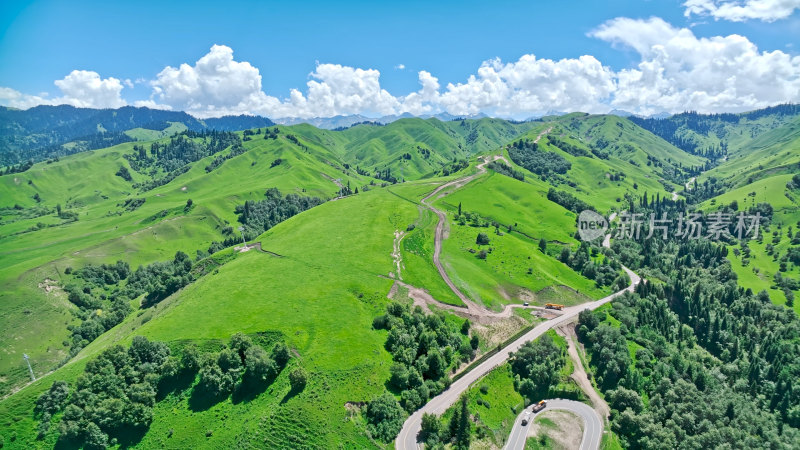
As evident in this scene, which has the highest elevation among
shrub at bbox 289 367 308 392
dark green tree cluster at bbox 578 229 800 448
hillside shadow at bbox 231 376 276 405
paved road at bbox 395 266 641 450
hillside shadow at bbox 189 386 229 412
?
shrub at bbox 289 367 308 392

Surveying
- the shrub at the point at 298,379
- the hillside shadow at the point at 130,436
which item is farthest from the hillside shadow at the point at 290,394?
the hillside shadow at the point at 130,436

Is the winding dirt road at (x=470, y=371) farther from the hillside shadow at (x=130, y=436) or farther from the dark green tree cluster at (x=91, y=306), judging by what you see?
the dark green tree cluster at (x=91, y=306)

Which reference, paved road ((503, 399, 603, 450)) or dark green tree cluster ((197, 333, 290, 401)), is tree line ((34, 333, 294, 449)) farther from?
paved road ((503, 399, 603, 450))

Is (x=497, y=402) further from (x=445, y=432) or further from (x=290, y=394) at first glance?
(x=290, y=394)

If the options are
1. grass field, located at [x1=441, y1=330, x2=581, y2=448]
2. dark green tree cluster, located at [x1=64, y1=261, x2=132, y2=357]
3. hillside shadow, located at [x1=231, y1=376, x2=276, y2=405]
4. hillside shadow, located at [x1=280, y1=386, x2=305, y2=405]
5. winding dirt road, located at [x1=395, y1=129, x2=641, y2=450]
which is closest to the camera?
winding dirt road, located at [x1=395, y1=129, x2=641, y2=450]

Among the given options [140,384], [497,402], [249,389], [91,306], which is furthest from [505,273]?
[91,306]

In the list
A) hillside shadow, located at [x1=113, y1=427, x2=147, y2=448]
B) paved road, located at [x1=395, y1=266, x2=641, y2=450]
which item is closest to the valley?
hillside shadow, located at [x1=113, y1=427, x2=147, y2=448]
